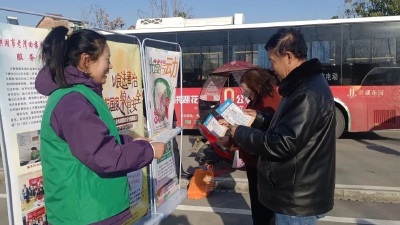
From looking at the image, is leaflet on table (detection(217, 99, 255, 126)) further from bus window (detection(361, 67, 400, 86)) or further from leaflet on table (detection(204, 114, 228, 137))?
bus window (detection(361, 67, 400, 86))

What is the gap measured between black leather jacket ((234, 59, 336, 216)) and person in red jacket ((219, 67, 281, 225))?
1352 millimetres

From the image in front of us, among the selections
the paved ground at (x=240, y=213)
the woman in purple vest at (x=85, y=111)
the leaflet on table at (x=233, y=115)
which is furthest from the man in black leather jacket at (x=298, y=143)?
the paved ground at (x=240, y=213)

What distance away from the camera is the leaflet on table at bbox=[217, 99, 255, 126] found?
3.16m

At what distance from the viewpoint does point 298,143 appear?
208 cm

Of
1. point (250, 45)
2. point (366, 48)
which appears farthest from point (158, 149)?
point (366, 48)

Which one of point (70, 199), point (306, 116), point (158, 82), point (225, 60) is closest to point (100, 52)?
point (70, 199)

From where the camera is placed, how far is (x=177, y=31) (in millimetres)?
11547

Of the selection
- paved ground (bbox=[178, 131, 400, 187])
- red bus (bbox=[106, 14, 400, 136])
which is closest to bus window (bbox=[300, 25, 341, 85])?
red bus (bbox=[106, 14, 400, 136])

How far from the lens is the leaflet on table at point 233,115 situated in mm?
3160

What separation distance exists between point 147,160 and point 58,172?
43cm

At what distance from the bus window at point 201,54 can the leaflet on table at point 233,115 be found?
811 cm

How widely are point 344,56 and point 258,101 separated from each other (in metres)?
7.53

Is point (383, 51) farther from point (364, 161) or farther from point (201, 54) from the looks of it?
point (201, 54)

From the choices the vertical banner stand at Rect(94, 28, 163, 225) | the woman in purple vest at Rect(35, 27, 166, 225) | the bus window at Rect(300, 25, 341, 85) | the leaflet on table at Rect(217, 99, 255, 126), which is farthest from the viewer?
the bus window at Rect(300, 25, 341, 85)
